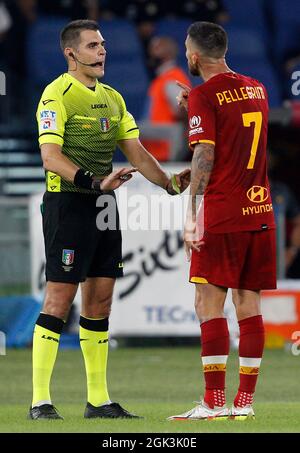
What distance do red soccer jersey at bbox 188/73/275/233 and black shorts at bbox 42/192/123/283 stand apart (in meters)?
0.77

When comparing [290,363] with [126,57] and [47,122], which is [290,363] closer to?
[47,122]

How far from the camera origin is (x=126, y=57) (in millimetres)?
21172

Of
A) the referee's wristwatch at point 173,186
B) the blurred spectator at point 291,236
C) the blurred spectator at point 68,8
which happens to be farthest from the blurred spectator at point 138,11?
the referee's wristwatch at point 173,186

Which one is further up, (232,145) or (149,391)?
(232,145)

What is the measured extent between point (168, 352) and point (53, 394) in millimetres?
3655

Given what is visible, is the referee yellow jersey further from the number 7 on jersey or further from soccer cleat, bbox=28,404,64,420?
soccer cleat, bbox=28,404,64,420

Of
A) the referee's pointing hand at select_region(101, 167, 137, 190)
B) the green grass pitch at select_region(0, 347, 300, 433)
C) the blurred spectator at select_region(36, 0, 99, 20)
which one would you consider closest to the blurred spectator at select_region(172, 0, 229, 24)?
the blurred spectator at select_region(36, 0, 99, 20)

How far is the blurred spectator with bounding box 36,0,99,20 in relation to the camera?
21.6 m

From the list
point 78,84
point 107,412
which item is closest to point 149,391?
point 107,412

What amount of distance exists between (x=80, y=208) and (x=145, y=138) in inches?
309

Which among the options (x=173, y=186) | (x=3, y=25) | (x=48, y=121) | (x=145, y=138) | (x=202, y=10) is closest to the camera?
(x=48, y=121)

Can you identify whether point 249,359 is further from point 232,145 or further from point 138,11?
point 138,11

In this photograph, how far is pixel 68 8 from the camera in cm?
2180
